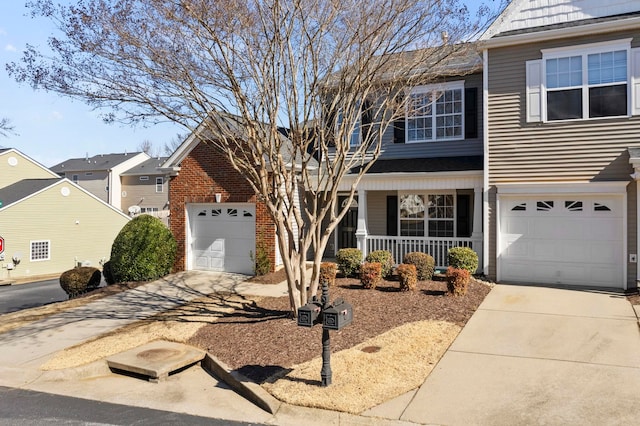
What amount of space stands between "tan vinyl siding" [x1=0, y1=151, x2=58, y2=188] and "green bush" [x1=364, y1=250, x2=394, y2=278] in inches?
1162

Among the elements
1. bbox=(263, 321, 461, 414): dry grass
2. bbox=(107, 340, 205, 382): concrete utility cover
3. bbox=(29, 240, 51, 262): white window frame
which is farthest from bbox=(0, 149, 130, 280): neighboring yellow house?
bbox=(263, 321, 461, 414): dry grass

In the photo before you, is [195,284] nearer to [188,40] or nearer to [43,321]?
[43,321]

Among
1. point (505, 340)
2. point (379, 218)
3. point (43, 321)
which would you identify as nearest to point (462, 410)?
point (505, 340)

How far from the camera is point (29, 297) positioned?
59.3 feet

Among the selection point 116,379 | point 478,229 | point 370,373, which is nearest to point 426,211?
point 478,229

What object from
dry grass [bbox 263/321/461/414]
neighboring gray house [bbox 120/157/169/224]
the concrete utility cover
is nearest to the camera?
dry grass [bbox 263/321/461/414]

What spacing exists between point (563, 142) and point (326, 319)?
Answer: 8.65 metres

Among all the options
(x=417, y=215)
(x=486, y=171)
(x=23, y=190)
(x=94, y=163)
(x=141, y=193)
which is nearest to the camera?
(x=486, y=171)

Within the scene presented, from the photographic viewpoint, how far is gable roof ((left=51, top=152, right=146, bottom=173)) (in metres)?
45.1

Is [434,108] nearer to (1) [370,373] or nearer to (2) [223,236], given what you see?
(2) [223,236]

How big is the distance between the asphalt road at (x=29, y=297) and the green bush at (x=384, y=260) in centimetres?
1112

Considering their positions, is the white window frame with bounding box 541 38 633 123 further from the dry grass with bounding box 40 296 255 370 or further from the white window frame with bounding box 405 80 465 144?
the dry grass with bounding box 40 296 255 370

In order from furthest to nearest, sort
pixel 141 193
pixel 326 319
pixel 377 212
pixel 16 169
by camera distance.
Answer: pixel 141 193 < pixel 16 169 < pixel 377 212 < pixel 326 319

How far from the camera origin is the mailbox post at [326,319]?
225 inches
